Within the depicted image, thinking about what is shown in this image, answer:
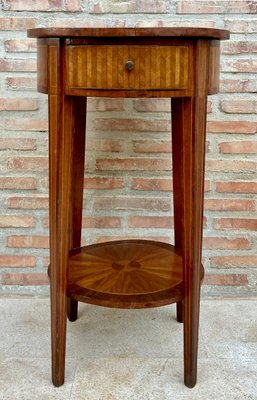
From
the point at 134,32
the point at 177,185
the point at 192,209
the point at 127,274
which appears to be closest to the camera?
the point at 134,32

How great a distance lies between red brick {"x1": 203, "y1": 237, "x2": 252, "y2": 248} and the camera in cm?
186

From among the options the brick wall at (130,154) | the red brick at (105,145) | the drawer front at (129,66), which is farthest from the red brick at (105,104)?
the drawer front at (129,66)

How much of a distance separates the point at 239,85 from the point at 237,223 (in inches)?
18.8

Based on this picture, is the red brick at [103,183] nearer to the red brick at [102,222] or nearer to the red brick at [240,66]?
the red brick at [102,222]

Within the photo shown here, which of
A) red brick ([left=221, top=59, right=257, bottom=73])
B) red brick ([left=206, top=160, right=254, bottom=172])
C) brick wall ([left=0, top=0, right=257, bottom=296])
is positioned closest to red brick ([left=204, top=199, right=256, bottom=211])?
brick wall ([left=0, top=0, right=257, bottom=296])

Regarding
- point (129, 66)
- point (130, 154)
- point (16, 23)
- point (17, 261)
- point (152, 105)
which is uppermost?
point (16, 23)

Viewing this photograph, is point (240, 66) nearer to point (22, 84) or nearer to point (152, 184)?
point (152, 184)

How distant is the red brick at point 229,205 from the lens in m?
1.83

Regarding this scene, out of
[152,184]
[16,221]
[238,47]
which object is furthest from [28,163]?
[238,47]

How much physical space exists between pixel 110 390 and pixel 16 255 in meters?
0.69

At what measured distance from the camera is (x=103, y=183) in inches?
A: 71.5

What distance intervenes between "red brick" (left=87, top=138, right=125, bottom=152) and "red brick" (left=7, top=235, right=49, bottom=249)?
0.37 m

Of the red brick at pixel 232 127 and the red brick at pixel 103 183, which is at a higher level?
the red brick at pixel 232 127

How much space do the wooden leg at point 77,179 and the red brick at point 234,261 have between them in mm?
508
